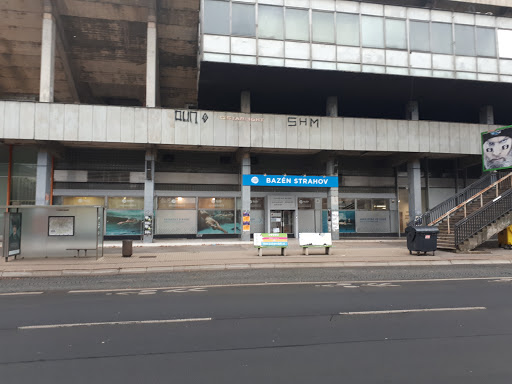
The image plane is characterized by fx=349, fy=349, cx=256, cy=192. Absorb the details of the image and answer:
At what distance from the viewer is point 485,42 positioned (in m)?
22.1

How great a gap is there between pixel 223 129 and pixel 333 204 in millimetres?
8619

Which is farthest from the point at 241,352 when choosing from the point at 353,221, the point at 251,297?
the point at 353,221

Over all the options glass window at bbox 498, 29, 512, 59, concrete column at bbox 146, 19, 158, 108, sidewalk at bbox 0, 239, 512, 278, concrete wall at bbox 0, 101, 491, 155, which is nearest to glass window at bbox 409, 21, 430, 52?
concrete wall at bbox 0, 101, 491, 155

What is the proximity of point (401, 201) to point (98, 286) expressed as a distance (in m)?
22.7

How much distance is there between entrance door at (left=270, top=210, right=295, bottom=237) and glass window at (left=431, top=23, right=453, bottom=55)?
13911 millimetres

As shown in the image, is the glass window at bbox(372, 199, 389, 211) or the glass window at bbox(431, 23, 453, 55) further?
the glass window at bbox(372, 199, 389, 211)

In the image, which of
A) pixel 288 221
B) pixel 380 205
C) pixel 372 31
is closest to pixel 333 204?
pixel 288 221

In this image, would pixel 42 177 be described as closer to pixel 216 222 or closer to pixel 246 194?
pixel 216 222

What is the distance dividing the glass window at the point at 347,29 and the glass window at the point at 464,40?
21.6 ft

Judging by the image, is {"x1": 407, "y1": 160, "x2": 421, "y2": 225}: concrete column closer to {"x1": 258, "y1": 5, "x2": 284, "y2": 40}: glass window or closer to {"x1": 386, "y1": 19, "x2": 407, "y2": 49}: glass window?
{"x1": 386, "y1": 19, "x2": 407, "y2": 49}: glass window

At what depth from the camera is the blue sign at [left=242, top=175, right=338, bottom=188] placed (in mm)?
22000

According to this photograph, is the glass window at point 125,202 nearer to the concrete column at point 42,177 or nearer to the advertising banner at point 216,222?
the concrete column at point 42,177

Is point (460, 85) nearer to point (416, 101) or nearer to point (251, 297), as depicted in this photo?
point (416, 101)

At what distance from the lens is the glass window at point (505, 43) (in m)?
22.2
